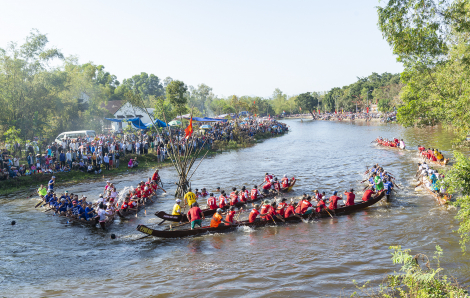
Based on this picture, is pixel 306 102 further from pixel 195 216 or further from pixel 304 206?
pixel 195 216

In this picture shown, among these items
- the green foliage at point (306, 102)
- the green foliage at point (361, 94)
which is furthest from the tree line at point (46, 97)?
the green foliage at point (306, 102)

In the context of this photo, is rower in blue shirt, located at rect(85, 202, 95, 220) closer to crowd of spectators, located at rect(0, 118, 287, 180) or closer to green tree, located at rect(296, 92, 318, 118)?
A: crowd of spectators, located at rect(0, 118, 287, 180)

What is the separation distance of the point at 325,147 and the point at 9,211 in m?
36.7

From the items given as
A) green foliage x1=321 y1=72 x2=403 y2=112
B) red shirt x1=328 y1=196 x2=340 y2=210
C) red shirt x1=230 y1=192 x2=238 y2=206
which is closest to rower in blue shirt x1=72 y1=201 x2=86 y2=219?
red shirt x1=230 y1=192 x2=238 y2=206

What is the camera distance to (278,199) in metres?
20.2

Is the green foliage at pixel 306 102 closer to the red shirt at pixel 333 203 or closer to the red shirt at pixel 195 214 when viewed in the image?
the red shirt at pixel 333 203

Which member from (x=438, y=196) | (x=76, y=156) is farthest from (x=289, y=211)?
(x=76, y=156)

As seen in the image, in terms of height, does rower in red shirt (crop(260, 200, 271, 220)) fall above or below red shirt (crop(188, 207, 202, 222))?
below

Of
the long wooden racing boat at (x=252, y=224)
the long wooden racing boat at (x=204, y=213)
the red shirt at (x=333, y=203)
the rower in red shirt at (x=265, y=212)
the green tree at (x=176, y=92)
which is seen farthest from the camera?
the green tree at (x=176, y=92)

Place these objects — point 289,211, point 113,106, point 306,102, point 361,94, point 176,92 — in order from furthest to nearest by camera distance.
→ point 306,102 < point 361,94 < point 113,106 < point 176,92 < point 289,211

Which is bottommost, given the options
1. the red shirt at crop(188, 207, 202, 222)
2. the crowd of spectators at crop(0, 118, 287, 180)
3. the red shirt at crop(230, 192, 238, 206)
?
the red shirt at crop(230, 192, 238, 206)

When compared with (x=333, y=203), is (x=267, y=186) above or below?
above

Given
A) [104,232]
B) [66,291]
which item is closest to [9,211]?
[104,232]

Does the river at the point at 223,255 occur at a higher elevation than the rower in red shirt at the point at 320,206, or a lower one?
lower
